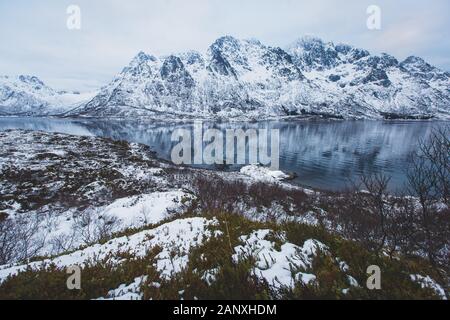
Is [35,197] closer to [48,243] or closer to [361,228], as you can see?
[48,243]

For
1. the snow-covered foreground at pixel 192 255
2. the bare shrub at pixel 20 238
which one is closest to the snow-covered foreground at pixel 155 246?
the snow-covered foreground at pixel 192 255

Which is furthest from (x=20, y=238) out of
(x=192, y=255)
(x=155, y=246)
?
(x=192, y=255)

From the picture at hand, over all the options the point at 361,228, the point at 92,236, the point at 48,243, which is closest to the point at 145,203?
the point at 92,236

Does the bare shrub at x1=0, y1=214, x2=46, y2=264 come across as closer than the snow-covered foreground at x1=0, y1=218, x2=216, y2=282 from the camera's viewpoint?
No

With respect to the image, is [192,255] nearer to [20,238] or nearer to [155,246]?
[155,246]

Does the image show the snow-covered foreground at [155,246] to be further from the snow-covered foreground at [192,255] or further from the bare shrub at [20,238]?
the bare shrub at [20,238]

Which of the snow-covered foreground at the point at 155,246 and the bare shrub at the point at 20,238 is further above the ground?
the snow-covered foreground at the point at 155,246

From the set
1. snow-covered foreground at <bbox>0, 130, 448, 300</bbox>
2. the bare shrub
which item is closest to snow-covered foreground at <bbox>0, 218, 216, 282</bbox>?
snow-covered foreground at <bbox>0, 130, 448, 300</bbox>

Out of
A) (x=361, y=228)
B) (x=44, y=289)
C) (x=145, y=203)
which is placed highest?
(x=44, y=289)

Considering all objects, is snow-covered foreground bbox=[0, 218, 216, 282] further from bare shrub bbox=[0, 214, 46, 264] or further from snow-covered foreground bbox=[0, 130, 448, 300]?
bare shrub bbox=[0, 214, 46, 264]

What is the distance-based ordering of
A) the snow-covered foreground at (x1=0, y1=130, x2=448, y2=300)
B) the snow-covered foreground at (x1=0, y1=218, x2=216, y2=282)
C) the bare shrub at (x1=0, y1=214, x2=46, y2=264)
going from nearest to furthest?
the snow-covered foreground at (x1=0, y1=130, x2=448, y2=300) → the snow-covered foreground at (x1=0, y1=218, x2=216, y2=282) → the bare shrub at (x1=0, y1=214, x2=46, y2=264)
